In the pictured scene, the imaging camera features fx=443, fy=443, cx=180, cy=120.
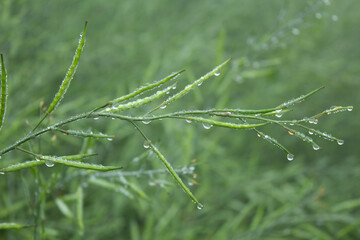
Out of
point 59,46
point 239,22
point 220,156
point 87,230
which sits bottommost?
point 87,230

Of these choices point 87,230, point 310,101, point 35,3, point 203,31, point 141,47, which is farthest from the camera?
point 310,101

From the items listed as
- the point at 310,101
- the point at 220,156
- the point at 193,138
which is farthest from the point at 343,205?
the point at 310,101

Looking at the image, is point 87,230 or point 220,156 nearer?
point 87,230

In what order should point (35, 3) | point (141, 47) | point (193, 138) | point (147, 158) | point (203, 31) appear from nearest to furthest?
point (147, 158) → point (193, 138) → point (35, 3) → point (141, 47) → point (203, 31)

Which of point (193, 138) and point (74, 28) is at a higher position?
point (74, 28)

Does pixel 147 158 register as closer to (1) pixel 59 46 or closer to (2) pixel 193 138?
(2) pixel 193 138

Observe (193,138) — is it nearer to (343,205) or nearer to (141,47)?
(343,205)
